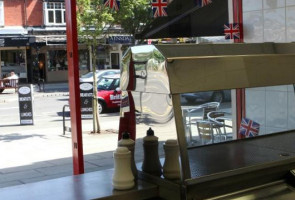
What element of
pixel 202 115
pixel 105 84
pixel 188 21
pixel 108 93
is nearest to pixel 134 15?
pixel 105 84

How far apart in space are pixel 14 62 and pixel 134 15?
15873 mm

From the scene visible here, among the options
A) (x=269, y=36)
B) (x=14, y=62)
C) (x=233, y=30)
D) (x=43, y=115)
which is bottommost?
(x=43, y=115)

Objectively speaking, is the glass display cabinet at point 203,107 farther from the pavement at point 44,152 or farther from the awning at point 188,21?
the pavement at point 44,152

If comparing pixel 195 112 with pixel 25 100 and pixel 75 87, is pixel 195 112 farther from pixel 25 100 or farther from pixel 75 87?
pixel 25 100

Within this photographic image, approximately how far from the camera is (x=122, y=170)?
8.09 feet

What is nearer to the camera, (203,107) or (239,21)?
(203,107)

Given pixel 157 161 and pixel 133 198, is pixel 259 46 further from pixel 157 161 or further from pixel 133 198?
pixel 133 198

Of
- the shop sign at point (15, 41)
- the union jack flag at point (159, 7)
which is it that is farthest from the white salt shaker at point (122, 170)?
the shop sign at point (15, 41)

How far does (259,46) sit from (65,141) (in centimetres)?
766

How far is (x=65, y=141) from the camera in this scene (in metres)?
10.2

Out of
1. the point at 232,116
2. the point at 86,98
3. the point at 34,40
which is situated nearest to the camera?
the point at 232,116

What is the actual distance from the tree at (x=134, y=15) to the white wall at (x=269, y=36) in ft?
17.8

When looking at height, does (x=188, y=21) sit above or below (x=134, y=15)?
below

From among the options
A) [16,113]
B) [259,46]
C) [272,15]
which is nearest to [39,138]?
[16,113]
